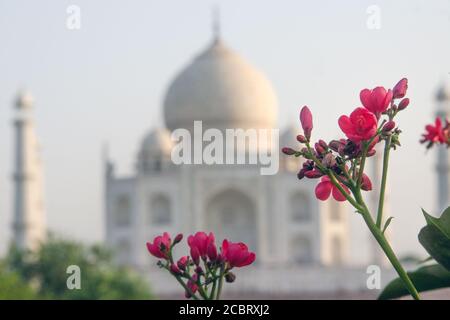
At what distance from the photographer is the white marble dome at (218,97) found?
34.6 meters

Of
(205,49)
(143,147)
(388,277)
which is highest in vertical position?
(205,49)

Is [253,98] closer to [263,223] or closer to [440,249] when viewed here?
[263,223]

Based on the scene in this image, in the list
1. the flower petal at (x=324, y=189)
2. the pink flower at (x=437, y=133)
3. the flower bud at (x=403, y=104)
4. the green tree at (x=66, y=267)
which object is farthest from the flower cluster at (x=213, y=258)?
the green tree at (x=66, y=267)

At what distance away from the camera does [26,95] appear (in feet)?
108

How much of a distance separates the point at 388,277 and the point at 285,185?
529 centimetres

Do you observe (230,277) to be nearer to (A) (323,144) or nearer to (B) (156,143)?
(A) (323,144)

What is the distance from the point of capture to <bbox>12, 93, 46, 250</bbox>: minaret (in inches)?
1262

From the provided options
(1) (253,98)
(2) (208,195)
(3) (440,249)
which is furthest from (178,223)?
(3) (440,249)

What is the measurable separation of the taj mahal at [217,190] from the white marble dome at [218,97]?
0.03 m

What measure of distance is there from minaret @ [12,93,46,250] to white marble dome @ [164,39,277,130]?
4204mm

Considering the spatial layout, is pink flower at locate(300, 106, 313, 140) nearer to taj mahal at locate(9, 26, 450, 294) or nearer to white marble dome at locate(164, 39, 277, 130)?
taj mahal at locate(9, 26, 450, 294)

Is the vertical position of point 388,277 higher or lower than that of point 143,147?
lower

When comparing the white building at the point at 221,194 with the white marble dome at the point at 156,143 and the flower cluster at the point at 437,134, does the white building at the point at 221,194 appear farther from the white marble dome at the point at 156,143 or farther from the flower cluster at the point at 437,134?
the flower cluster at the point at 437,134
